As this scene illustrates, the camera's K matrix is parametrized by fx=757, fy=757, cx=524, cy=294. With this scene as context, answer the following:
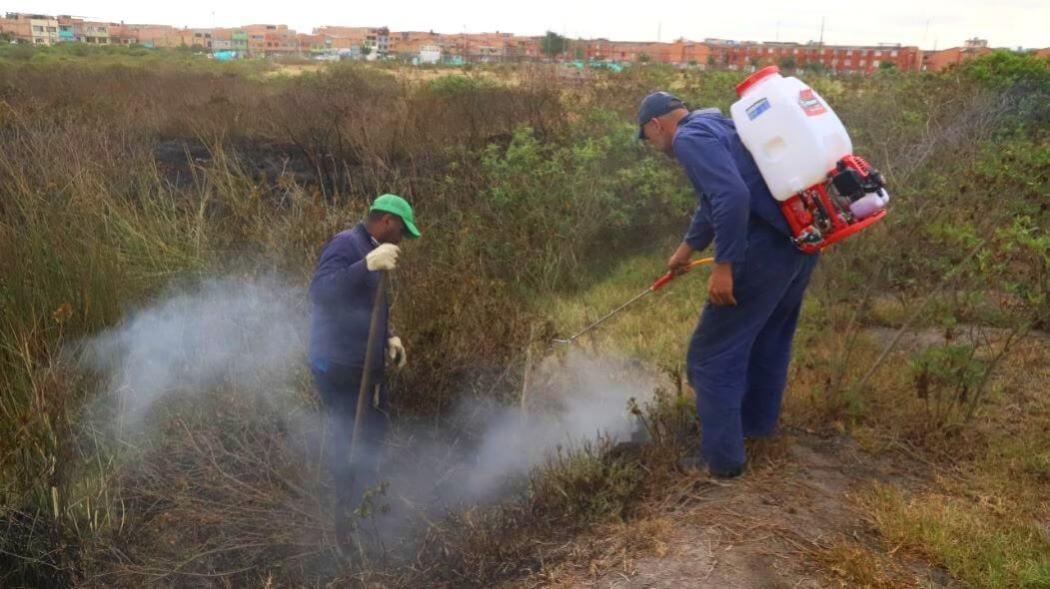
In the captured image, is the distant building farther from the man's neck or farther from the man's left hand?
the man's left hand

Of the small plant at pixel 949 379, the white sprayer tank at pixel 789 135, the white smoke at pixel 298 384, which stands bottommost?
the white smoke at pixel 298 384

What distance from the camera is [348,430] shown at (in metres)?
3.70

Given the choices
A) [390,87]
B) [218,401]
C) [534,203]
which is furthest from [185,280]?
[390,87]

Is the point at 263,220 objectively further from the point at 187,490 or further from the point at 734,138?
the point at 734,138

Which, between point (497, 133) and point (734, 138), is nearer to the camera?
point (734, 138)

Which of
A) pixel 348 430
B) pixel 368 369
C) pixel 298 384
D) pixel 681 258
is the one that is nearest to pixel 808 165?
pixel 681 258

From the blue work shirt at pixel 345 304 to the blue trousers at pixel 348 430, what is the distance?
2.7 inches

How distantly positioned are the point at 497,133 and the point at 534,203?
274 cm

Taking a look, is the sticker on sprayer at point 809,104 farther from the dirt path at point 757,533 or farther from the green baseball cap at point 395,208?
A: the green baseball cap at point 395,208

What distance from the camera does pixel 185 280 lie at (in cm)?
525

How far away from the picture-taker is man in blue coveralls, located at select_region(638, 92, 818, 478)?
2.87m

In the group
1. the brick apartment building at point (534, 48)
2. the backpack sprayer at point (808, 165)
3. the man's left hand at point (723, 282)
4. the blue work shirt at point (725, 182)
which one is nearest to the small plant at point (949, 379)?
the backpack sprayer at point (808, 165)

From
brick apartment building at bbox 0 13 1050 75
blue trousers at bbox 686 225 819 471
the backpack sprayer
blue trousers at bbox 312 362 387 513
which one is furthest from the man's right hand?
brick apartment building at bbox 0 13 1050 75

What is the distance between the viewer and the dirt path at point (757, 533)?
2.66 metres
